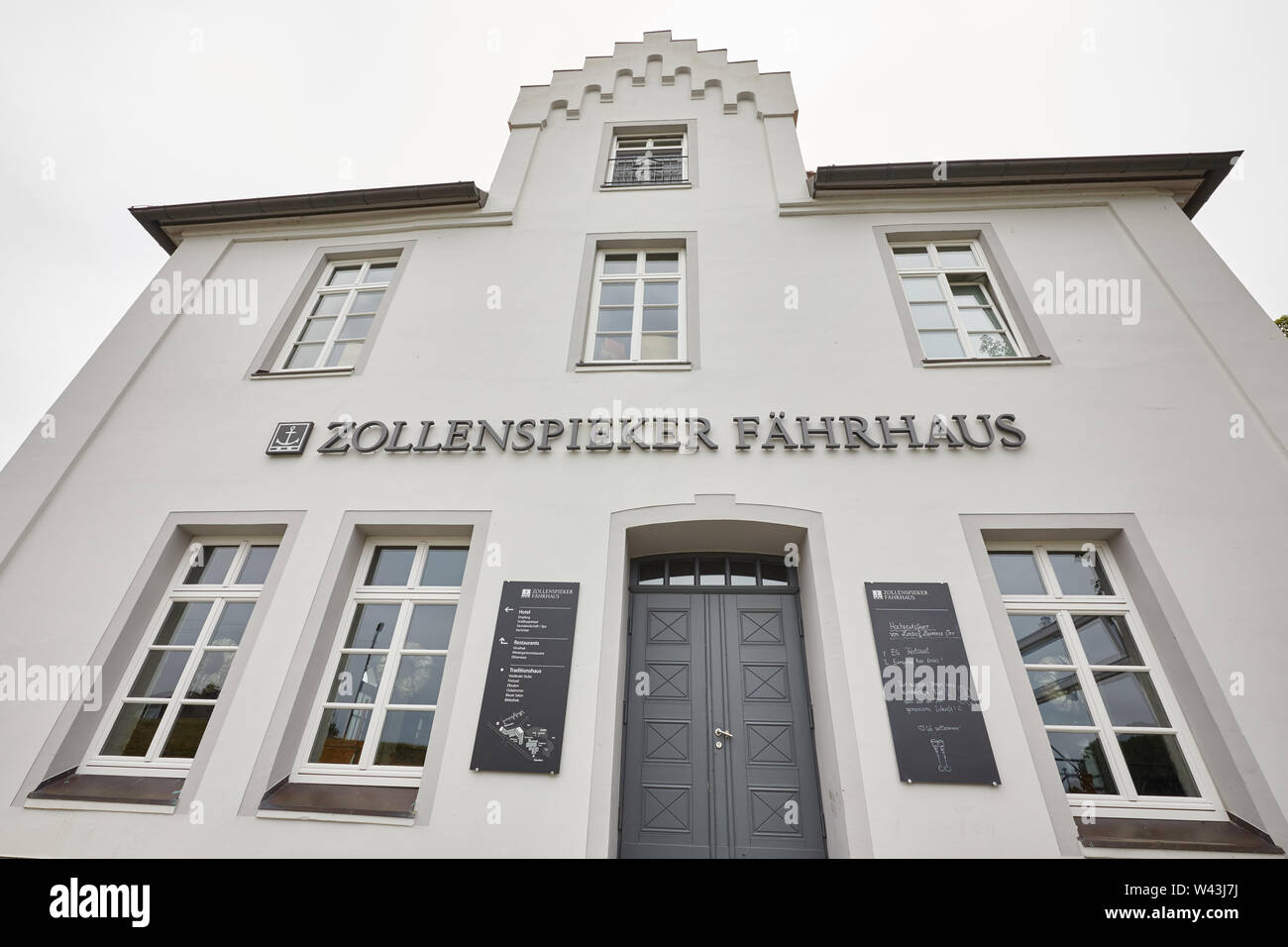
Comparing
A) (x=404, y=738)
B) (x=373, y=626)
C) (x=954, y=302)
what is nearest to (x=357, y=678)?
(x=373, y=626)

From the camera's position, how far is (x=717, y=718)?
4121mm

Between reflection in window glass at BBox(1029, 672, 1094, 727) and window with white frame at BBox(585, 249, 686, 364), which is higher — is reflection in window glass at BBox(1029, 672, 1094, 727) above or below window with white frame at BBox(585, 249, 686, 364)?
below

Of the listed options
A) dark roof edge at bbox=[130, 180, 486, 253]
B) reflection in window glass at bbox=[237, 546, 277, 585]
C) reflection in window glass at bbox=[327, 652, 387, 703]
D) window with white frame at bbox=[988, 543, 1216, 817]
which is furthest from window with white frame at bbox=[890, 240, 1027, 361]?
reflection in window glass at bbox=[237, 546, 277, 585]

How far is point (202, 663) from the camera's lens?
4.28 m

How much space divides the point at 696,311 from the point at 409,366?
116 inches

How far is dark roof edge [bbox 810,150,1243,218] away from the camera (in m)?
5.88

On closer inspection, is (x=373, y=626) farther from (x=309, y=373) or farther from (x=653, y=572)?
(x=309, y=373)

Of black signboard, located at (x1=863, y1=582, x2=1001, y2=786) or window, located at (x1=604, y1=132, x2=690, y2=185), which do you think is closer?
black signboard, located at (x1=863, y1=582, x2=1001, y2=786)

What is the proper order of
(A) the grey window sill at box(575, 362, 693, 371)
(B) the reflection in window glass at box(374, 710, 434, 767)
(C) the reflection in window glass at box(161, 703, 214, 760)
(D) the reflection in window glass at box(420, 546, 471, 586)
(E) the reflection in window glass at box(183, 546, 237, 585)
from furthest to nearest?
1. (A) the grey window sill at box(575, 362, 693, 371)
2. (E) the reflection in window glass at box(183, 546, 237, 585)
3. (D) the reflection in window glass at box(420, 546, 471, 586)
4. (C) the reflection in window glass at box(161, 703, 214, 760)
5. (B) the reflection in window glass at box(374, 710, 434, 767)

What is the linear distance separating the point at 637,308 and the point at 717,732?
13.6ft

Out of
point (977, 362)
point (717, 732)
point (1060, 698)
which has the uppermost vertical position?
point (977, 362)

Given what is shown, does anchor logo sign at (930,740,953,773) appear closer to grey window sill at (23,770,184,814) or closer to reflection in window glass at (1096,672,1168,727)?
reflection in window glass at (1096,672,1168,727)

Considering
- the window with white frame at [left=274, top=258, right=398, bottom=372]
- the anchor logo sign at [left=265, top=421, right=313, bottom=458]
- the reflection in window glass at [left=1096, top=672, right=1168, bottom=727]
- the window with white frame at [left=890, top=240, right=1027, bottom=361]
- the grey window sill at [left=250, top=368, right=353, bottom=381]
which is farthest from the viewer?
the window with white frame at [left=274, top=258, right=398, bottom=372]

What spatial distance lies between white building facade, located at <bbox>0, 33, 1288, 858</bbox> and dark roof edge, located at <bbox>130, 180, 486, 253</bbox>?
79 mm
